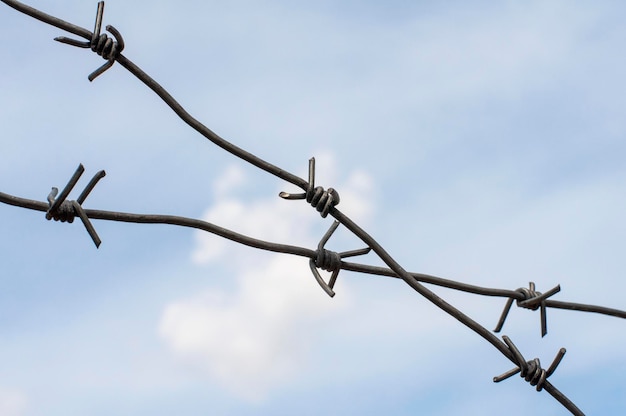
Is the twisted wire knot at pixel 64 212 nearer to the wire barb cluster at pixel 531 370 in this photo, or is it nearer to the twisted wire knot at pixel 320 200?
the twisted wire knot at pixel 320 200

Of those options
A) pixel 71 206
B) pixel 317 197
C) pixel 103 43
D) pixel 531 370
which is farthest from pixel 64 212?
pixel 531 370

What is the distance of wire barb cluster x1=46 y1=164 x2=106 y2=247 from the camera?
6.79 feet

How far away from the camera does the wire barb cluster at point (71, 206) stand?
6.79ft

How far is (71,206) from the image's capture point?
2102 millimetres

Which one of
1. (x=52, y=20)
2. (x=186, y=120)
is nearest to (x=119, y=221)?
(x=186, y=120)

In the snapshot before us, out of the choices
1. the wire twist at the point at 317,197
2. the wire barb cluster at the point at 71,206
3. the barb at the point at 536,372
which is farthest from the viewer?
the barb at the point at 536,372

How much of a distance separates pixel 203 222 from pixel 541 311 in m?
0.95

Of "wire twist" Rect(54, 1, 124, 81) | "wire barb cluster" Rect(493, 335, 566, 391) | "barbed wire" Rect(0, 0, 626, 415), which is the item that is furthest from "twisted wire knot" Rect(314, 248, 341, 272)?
"wire twist" Rect(54, 1, 124, 81)

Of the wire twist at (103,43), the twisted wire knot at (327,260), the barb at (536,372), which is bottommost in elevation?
the barb at (536,372)

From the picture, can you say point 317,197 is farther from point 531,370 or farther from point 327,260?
point 531,370

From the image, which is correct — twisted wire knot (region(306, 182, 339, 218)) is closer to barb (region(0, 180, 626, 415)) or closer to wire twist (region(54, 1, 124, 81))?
barb (region(0, 180, 626, 415))

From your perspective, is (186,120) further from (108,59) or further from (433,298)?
(433,298)

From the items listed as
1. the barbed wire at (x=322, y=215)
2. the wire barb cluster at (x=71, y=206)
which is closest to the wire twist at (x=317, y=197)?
the barbed wire at (x=322, y=215)

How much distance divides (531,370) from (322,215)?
2.21ft
